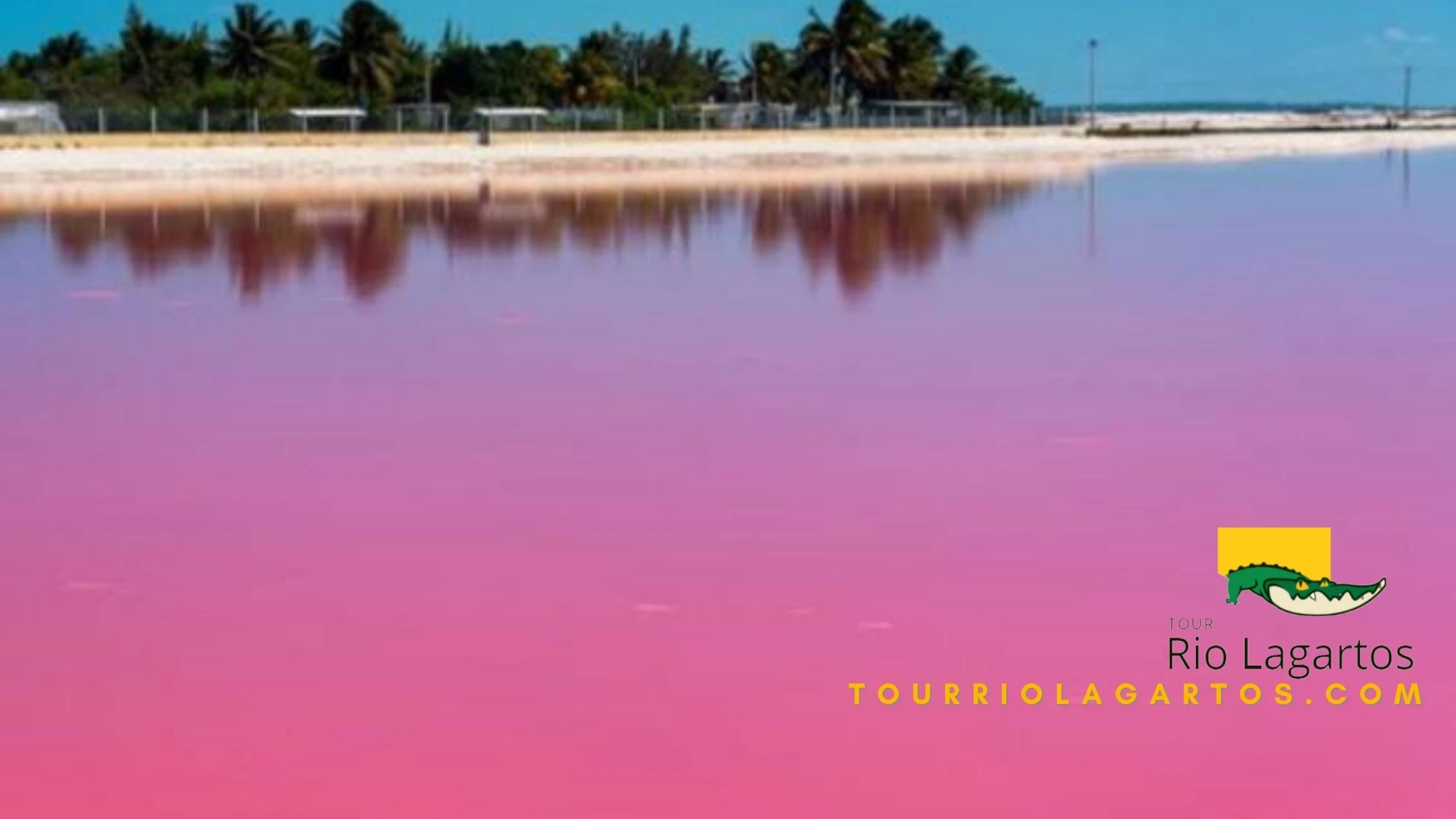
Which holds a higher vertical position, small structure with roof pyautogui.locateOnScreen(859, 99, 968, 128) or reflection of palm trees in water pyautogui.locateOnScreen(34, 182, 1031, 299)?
small structure with roof pyautogui.locateOnScreen(859, 99, 968, 128)

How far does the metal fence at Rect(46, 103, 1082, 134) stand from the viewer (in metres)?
46.2

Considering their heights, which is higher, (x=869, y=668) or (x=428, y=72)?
(x=428, y=72)

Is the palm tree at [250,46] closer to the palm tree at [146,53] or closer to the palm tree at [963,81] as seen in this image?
the palm tree at [146,53]

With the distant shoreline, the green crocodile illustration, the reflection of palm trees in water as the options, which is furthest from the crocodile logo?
the distant shoreline

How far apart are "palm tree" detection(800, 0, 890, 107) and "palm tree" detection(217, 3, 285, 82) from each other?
21.3 m

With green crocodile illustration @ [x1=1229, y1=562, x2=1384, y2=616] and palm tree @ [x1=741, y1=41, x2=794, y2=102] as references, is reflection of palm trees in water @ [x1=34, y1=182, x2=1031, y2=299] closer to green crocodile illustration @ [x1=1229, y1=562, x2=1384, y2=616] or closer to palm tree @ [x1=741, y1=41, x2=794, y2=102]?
green crocodile illustration @ [x1=1229, y1=562, x2=1384, y2=616]

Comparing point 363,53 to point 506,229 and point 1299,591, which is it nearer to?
point 506,229

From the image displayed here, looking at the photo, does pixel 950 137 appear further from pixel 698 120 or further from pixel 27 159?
pixel 27 159

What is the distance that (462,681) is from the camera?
653 cm

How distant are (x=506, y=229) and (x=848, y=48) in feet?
172

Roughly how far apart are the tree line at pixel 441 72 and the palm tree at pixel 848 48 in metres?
0.05

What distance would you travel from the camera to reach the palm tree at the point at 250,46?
2502 inches

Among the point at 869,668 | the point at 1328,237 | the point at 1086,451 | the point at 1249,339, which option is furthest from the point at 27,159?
the point at 869,668

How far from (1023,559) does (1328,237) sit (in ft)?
58.0
